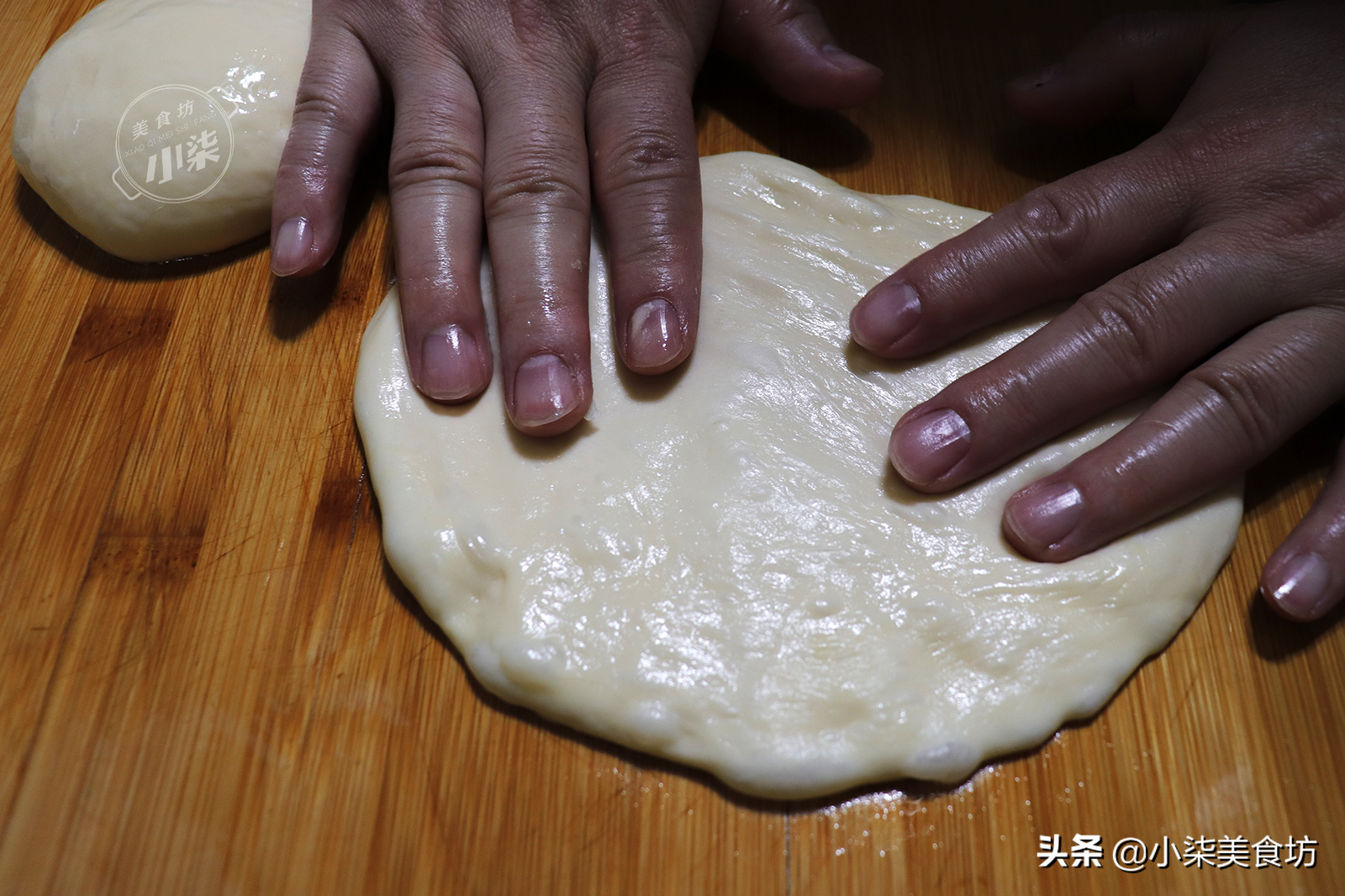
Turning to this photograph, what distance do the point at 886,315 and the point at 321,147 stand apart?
665mm

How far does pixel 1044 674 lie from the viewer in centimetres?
77

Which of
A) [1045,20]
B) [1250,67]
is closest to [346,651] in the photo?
[1250,67]

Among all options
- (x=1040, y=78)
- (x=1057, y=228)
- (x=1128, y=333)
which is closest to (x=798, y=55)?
(x=1040, y=78)

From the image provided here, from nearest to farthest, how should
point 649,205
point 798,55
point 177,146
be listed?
point 649,205, point 177,146, point 798,55

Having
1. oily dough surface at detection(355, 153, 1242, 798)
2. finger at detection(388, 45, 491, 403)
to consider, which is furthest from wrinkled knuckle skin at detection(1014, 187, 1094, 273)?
finger at detection(388, 45, 491, 403)

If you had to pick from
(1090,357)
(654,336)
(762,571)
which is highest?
(1090,357)

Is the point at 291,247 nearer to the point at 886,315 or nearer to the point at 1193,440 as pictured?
the point at 886,315

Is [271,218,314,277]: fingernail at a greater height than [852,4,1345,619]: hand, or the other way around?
[852,4,1345,619]: hand

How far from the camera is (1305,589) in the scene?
780 millimetres

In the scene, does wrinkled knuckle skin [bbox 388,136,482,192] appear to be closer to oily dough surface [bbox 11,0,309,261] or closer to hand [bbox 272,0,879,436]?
hand [bbox 272,0,879,436]

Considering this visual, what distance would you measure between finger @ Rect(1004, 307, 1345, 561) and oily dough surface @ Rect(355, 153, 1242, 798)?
0.04 m

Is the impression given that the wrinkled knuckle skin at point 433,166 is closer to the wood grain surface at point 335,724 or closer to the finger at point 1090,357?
the wood grain surface at point 335,724

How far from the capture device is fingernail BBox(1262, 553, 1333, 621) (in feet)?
2.56

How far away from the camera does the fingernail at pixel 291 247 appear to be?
3.06ft
